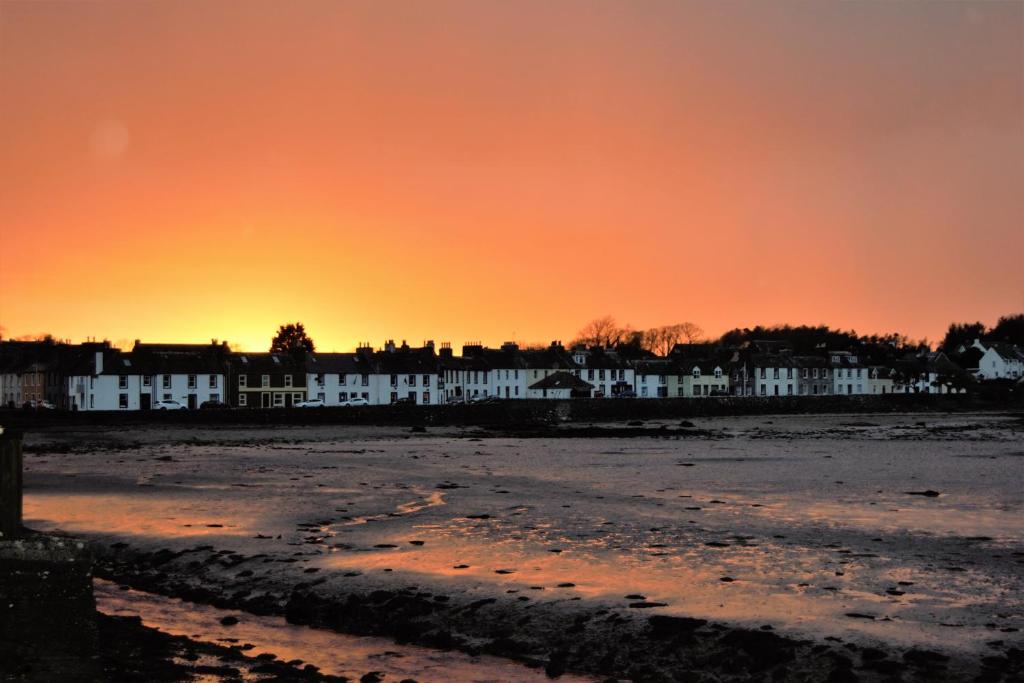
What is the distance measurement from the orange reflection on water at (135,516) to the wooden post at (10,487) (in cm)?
1542

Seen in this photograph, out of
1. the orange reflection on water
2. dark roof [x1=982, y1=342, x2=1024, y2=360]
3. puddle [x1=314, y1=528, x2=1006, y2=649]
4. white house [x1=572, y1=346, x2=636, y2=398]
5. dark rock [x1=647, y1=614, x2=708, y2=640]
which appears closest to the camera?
dark rock [x1=647, y1=614, x2=708, y2=640]

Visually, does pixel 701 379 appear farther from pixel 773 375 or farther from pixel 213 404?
pixel 213 404

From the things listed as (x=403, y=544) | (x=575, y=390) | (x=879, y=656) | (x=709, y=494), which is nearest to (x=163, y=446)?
(x=709, y=494)

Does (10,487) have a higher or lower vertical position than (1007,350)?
lower

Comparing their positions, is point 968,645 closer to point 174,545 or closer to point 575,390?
point 174,545

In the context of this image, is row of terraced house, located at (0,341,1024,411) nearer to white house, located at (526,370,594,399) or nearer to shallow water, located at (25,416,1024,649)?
white house, located at (526,370,594,399)

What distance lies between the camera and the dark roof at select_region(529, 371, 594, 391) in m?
135

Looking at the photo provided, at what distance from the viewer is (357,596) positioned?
1588cm

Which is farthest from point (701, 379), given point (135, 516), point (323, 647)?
point (323, 647)

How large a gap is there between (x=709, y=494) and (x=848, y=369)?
5553 inches

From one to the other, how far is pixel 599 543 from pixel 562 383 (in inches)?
4500

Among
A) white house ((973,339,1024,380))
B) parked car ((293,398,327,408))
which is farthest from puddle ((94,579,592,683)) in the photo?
white house ((973,339,1024,380))

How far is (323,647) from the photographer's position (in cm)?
1347

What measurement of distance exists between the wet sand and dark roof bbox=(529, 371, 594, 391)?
299ft
